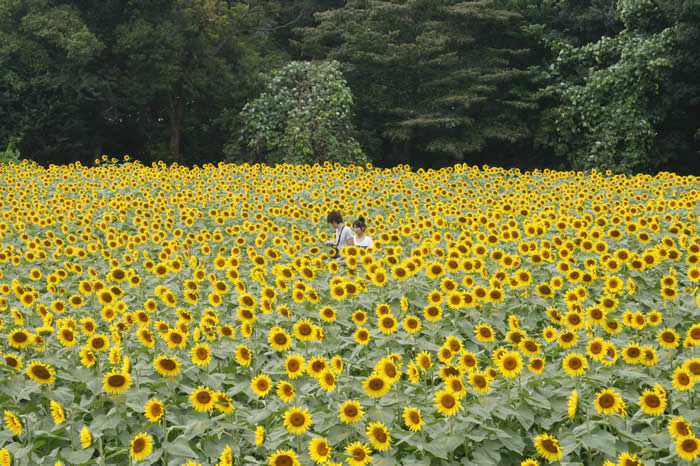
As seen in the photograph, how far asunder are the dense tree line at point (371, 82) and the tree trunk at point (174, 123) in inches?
2.9

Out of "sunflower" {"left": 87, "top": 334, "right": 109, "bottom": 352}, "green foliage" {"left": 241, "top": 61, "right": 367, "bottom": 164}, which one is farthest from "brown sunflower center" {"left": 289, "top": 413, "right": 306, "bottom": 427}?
"green foliage" {"left": 241, "top": 61, "right": 367, "bottom": 164}

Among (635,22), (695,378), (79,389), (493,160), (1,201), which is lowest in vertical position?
(493,160)

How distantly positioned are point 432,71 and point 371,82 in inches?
90.8

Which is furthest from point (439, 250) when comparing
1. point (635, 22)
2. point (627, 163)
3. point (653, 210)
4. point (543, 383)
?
point (635, 22)

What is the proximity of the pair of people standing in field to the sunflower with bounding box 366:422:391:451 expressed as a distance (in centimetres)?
426

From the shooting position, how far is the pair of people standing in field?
→ 279 inches

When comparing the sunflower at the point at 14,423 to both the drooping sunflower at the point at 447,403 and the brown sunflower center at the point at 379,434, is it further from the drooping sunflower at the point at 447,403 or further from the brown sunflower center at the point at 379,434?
the drooping sunflower at the point at 447,403

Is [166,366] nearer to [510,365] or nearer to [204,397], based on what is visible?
[204,397]

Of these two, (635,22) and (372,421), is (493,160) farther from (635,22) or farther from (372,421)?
(372,421)

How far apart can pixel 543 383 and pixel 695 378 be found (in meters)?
0.73

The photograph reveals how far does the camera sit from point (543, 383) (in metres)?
3.43

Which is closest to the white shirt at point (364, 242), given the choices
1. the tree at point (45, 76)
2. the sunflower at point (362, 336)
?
the sunflower at point (362, 336)

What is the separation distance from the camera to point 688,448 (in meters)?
2.54

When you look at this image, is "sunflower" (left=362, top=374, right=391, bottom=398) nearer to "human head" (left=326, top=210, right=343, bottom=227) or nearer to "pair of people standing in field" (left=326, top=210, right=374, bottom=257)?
"pair of people standing in field" (left=326, top=210, right=374, bottom=257)
